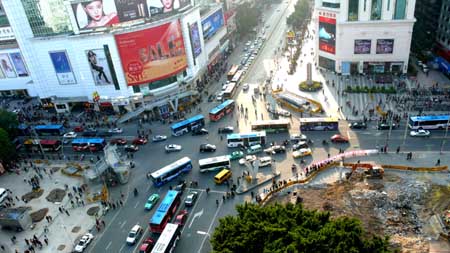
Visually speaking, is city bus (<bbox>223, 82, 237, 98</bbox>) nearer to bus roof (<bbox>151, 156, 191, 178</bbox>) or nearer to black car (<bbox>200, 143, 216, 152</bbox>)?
black car (<bbox>200, 143, 216, 152</bbox>)

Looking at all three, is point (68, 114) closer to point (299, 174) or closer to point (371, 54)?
point (299, 174)

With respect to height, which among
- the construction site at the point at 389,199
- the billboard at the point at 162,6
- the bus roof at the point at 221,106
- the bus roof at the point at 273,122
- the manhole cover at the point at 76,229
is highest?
the billboard at the point at 162,6

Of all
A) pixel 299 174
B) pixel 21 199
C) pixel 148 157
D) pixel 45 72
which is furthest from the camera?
pixel 45 72

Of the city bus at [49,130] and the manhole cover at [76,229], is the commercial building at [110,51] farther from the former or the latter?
the manhole cover at [76,229]

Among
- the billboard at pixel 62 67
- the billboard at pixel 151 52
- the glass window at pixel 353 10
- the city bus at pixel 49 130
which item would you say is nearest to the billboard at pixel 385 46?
the glass window at pixel 353 10

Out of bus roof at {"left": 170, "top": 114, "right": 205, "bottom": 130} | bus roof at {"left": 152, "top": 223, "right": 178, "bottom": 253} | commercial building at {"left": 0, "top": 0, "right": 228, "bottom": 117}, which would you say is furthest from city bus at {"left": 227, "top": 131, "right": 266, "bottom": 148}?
bus roof at {"left": 152, "top": 223, "right": 178, "bottom": 253}

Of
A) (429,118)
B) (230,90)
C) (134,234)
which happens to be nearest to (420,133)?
(429,118)

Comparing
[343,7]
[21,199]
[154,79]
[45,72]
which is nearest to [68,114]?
[45,72]

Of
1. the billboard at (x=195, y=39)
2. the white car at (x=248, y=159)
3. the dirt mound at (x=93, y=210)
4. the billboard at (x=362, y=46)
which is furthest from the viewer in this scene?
the billboard at (x=195, y=39)
